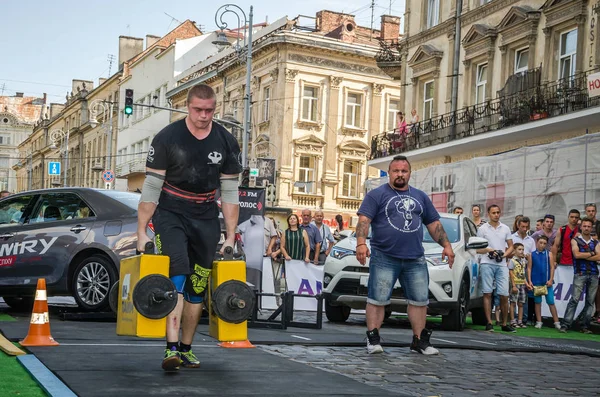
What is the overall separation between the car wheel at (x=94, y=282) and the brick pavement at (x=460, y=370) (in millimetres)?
3244

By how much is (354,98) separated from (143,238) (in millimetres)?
45538

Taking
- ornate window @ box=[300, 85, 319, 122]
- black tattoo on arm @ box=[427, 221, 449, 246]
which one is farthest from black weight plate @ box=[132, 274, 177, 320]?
ornate window @ box=[300, 85, 319, 122]

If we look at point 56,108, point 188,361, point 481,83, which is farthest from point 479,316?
point 56,108

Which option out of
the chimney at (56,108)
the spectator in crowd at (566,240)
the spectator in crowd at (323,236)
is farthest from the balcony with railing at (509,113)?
the chimney at (56,108)

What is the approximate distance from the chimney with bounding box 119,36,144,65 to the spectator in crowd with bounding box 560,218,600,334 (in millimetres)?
72740

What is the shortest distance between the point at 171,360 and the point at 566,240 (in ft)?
36.9

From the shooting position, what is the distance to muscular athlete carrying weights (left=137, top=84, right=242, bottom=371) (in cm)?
719

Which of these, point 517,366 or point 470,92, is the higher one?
point 470,92

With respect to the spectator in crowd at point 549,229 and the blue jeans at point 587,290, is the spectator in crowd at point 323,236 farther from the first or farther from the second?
the blue jeans at point 587,290

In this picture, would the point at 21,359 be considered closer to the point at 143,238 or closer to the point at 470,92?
the point at 143,238

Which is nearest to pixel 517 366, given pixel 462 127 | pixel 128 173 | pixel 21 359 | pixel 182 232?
pixel 182 232

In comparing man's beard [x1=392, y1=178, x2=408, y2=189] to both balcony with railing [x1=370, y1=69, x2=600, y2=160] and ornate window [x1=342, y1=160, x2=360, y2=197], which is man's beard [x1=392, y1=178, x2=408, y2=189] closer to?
balcony with railing [x1=370, y1=69, x2=600, y2=160]

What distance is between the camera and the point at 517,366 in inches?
359

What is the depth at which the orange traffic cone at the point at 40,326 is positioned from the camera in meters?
8.58
